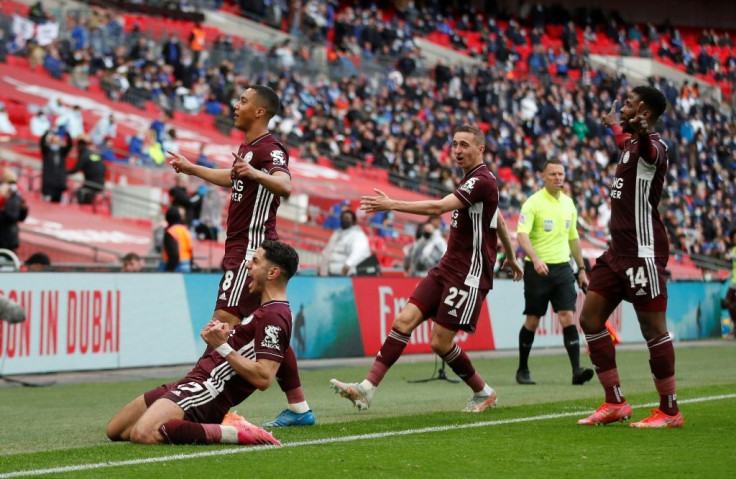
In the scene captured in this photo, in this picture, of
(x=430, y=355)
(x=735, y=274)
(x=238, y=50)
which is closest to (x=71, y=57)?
(x=238, y=50)

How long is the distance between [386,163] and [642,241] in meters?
23.7

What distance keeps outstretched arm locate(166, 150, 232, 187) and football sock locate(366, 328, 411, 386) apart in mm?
1887

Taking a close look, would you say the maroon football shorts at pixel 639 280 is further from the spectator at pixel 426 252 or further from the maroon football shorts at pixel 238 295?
the spectator at pixel 426 252

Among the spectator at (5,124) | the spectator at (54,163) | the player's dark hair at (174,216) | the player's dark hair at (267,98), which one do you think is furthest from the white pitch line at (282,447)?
the spectator at (5,124)

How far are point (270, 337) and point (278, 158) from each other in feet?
5.49

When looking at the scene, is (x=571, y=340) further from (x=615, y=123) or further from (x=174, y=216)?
(x=174, y=216)

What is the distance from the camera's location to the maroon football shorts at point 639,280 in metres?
8.78

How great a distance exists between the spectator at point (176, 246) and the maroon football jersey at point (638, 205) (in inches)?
365

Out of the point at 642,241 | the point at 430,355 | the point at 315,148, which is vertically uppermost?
the point at 315,148

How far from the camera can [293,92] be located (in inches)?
1293

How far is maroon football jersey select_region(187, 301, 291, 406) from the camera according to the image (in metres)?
7.73

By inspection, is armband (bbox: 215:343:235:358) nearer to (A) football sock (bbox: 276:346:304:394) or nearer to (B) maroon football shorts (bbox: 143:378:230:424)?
(B) maroon football shorts (bbox: 143:378:230:424)

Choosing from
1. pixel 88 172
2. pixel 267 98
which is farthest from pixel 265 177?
pixel 88 172

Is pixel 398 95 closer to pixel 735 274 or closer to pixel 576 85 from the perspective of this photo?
pixel 576 85
